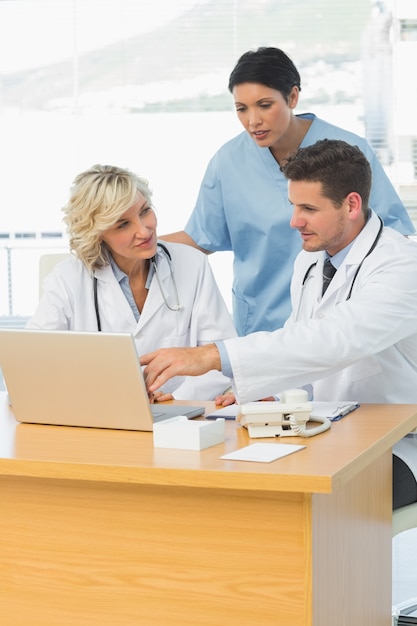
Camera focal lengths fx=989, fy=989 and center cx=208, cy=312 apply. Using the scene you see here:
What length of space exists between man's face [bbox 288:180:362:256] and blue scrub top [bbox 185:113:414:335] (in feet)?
1.82

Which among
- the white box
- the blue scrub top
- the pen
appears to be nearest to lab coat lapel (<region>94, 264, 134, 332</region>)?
the blue scrub top

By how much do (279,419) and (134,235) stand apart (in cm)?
79

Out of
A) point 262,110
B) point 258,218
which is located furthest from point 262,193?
point 262,110

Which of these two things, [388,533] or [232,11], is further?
[232,11]

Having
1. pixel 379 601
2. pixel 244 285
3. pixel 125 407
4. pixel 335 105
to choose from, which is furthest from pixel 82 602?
pixel 335 105

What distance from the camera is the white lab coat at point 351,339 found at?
1878mm

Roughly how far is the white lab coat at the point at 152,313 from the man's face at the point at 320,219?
1.34 ft

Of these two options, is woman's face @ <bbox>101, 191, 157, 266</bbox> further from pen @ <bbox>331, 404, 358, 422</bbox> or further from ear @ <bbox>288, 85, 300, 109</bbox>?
pen @ <bbox>331, 404, 358, 422</bbox>

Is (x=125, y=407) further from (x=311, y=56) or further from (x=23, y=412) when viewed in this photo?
(x=311, y=56)

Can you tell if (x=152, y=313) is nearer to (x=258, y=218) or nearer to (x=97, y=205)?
(x=97, y=205)

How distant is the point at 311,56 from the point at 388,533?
2624 mm

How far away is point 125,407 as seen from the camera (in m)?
1.74

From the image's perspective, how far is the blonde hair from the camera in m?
2.34

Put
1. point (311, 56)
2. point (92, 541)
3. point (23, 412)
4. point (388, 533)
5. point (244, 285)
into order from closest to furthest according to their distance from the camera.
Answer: point (92, 541) < point (23, 412) < point (388, 533) < point (244, 285) < point (311, 56)
